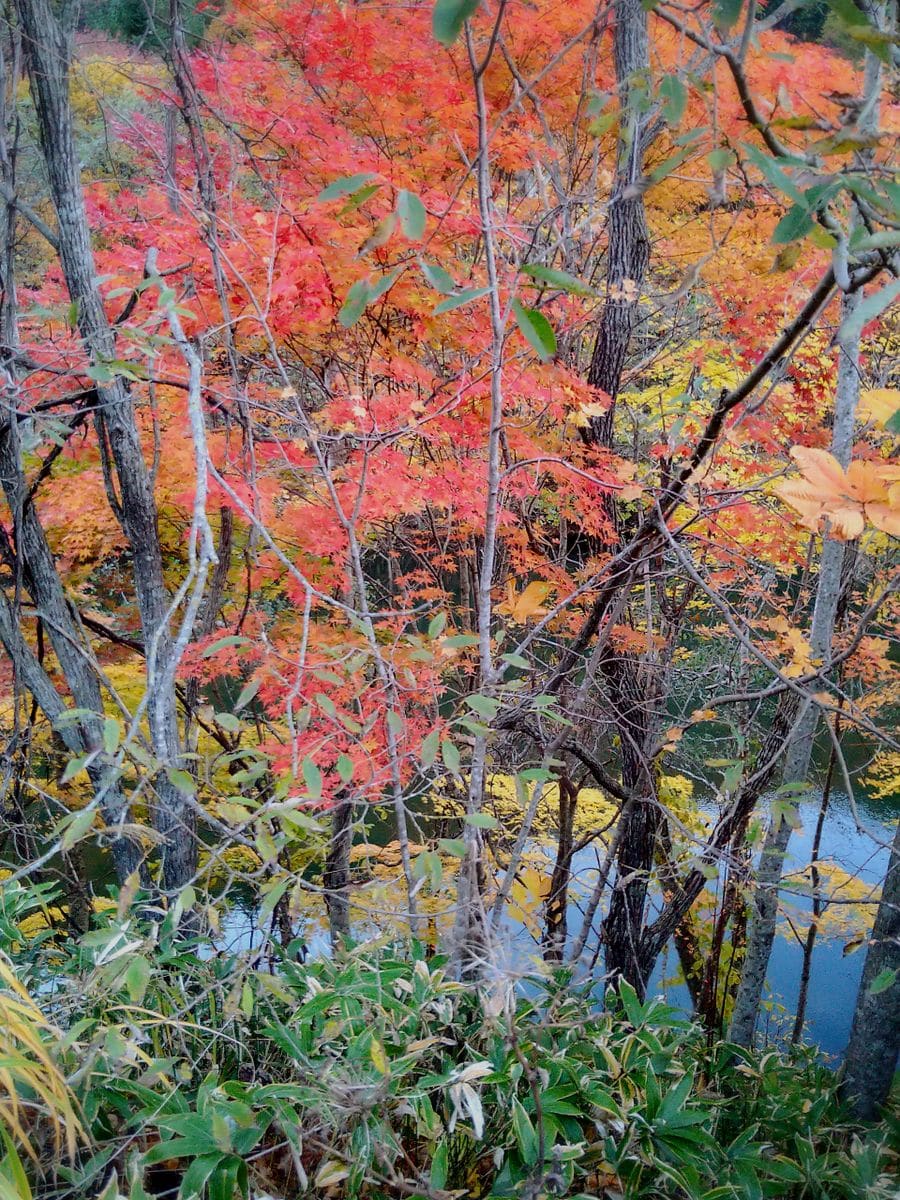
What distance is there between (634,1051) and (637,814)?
11.7 ft

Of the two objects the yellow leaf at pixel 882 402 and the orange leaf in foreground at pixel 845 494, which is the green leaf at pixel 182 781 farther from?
the yellow leaf at pixel 882 402

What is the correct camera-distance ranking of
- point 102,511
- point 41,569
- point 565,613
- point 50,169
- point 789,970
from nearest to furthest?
point 50,169 < point 41,569 < point 565,613 < point 102,511 < point 789,970

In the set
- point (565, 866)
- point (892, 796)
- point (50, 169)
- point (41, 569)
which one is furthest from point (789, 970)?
point (50, 169)

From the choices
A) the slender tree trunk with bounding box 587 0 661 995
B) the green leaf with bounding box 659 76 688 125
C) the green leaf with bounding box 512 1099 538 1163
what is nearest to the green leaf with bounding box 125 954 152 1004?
the green leaf with bounding box 512 1099 538 1163

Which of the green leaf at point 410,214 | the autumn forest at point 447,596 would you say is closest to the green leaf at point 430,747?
the autumn forest at point 447,596

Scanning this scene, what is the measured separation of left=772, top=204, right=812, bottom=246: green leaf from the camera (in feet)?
3.34

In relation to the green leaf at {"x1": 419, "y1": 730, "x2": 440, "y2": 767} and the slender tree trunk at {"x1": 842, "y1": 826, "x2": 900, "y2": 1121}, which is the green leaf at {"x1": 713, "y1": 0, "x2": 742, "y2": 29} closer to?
the green leaf at {"x1": 419, "y1": 730, "x2": 440, "y2": 767}

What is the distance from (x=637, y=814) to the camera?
18.1 feet

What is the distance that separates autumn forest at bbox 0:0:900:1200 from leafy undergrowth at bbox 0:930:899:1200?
12 millimetres

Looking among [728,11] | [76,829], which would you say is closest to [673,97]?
[728,11]

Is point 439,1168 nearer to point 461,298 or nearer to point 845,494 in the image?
point 845,494

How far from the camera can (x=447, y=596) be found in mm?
5707

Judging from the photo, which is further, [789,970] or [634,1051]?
[789,970]

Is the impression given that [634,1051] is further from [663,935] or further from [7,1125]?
[663,935]
